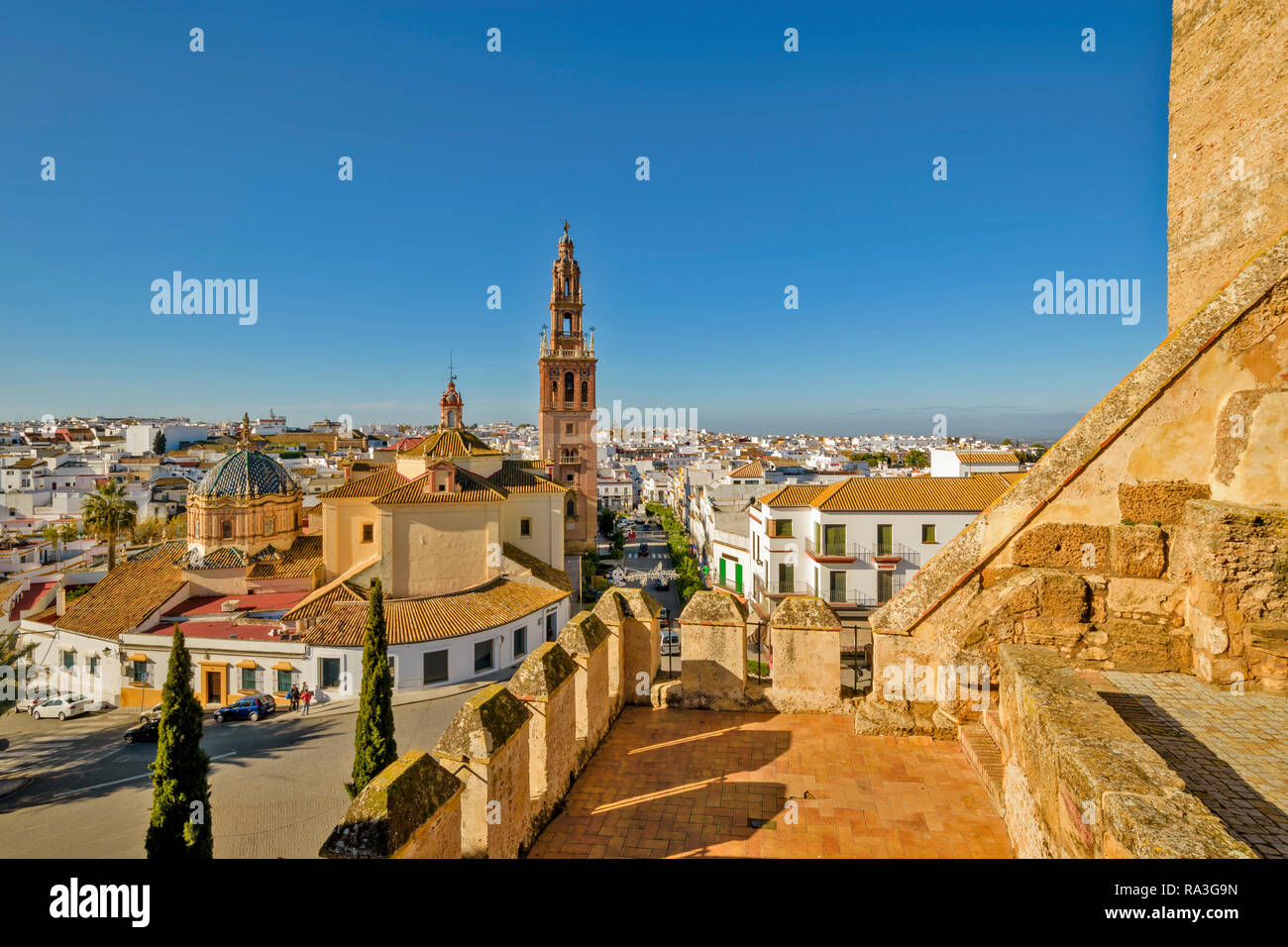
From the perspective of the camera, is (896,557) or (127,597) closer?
(127,597)

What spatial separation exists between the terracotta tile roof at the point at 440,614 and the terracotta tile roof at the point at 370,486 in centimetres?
567

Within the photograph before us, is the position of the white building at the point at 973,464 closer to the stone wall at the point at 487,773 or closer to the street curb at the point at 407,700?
the street curb at the point at 407,700

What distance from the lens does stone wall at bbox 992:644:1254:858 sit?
2.68 m

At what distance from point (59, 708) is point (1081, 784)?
1240 inches

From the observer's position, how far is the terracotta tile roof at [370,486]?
93.5 ft

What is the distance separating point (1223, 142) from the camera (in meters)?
6.07

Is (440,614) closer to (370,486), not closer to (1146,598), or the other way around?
(370,486)

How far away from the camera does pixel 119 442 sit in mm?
100500

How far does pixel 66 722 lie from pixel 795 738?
28.5 meters

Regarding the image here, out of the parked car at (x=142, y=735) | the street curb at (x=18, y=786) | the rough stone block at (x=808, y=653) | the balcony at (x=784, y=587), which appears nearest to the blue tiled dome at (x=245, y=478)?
the parked car at (x=142, y=735)

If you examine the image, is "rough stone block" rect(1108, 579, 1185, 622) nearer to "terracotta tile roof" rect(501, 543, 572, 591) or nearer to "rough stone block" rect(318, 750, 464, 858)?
"rough stone block" rect(318, 750, 464, 858)

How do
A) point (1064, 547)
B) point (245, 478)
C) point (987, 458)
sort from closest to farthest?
point (1064, 547), point (245, 478), point (987, 458)

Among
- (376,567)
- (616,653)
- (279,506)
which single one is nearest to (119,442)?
(279,506)

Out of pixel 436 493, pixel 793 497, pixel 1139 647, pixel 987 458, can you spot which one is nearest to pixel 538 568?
pixel 436 493
